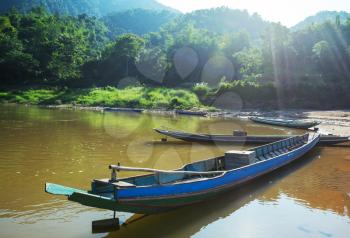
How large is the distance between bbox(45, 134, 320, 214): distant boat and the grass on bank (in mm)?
42404

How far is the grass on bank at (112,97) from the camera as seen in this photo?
6041 cm

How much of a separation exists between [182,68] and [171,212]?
2790 inches

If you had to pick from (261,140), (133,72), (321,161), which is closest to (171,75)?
(133,72)

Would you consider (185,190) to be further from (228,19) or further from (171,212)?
(228,19)

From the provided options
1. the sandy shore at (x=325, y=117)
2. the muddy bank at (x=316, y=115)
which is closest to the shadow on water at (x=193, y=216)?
the sandy shore at (x=325, y=117)

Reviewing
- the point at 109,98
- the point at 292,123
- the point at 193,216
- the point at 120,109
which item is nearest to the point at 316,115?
the point at 292,123

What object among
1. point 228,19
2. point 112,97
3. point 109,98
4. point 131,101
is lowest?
point 131,101

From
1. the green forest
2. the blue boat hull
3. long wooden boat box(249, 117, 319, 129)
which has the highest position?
the green forest

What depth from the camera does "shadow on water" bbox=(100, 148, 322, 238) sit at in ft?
35.2

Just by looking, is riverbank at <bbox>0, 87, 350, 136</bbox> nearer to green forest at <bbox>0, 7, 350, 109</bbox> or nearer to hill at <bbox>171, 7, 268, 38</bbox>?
green forest at <bbox>0, 7, 350, 109</bbox>

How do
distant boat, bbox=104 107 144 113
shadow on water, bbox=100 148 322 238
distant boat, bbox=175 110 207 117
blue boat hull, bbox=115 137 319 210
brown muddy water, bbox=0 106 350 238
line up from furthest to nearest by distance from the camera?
1. distant boat, bbox=104 107 144 113
2. distant boat, bbox=175 110 207 117
3. brown muddy water, bbox=0 106 350 238
4. shadow on water, bbox=100 148 322 238
5. blue boat hull, bbox=115 137 319 210

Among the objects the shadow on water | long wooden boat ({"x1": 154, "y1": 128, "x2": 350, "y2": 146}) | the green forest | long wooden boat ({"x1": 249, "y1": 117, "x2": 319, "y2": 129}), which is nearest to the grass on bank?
the green forest

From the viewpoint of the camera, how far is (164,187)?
35.7 ft

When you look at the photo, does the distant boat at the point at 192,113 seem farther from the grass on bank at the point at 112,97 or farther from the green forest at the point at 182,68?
the green forest at the point at 182,68
